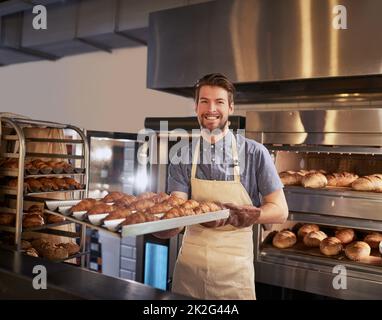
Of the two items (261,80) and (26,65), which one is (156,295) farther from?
(26,65)

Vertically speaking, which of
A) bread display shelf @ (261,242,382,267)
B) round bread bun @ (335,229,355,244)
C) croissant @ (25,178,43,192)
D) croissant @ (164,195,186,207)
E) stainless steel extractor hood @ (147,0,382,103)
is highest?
stainless steel extractor hood @ (147,0,382,103)

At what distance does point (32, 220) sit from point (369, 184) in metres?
2.07

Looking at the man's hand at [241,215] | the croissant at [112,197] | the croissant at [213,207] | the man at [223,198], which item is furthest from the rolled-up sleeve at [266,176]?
the croissant at [112,197]

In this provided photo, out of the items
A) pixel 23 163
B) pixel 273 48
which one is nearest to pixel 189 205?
pixel 23 163

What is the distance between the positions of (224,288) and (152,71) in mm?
1838

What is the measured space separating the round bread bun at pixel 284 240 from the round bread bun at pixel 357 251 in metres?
0.37

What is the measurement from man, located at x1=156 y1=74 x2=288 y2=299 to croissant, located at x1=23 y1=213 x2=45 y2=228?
822 mm

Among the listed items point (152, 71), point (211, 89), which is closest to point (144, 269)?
point (152, 71)

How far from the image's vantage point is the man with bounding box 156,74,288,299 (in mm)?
2018

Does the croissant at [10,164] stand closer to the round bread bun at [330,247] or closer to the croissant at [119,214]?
the croissant at [119,214]

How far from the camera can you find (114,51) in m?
4.52

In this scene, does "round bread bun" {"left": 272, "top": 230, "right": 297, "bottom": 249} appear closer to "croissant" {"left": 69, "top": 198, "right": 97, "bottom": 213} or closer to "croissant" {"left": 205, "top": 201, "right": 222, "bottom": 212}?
"croissant" {"left": 205, "top": 201, "right": 222, "bottom": 212}

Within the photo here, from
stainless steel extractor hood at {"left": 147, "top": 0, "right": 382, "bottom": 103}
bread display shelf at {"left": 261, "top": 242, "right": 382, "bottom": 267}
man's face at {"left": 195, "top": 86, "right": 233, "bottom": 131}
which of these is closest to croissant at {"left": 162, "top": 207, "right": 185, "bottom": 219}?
man's face at {"left": 195, "top": 86, "right": 233, "bottom": 131}

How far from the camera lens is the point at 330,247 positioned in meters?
2.58
